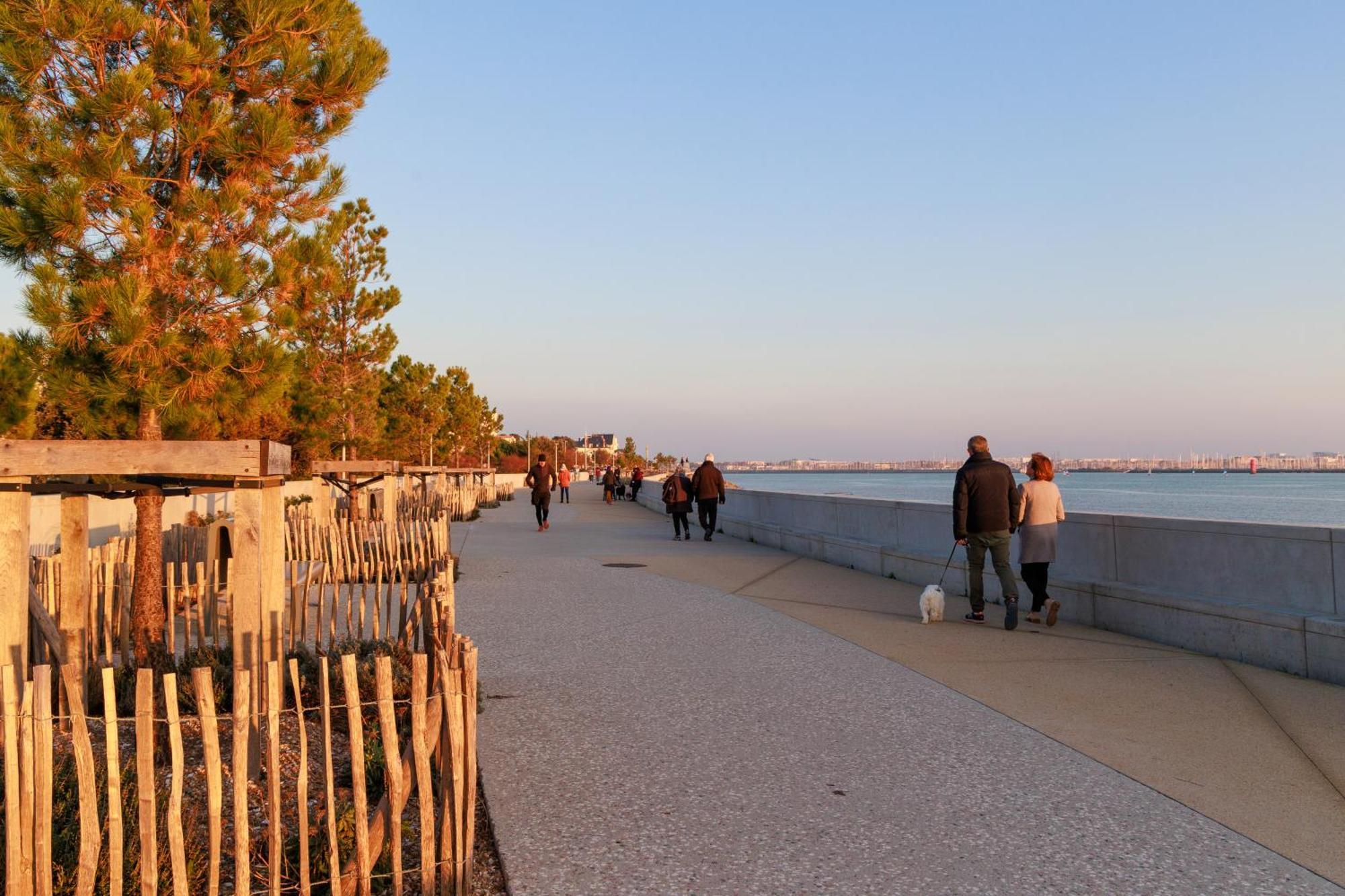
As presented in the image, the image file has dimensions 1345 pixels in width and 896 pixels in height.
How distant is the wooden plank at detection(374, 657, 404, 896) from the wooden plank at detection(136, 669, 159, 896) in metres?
0.72

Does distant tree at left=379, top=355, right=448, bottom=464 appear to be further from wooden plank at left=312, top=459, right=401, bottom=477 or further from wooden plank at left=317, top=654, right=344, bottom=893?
wooden plank at left=317, top=654, right=344, bottom=893

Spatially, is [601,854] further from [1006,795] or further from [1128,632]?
[1128,632]

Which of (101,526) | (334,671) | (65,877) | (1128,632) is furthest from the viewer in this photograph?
(101,526)

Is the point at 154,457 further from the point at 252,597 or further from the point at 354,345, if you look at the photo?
the point at 354,345

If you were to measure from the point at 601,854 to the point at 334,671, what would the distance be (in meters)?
3.46

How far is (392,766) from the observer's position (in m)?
3.59

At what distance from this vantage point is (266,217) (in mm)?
8562

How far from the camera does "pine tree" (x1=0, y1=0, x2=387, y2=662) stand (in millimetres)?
7375

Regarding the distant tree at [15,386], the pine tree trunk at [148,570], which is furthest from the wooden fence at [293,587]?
the distant tree at [15,386]

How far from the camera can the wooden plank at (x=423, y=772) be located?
3602 millimetres

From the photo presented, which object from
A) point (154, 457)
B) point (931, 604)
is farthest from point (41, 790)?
point (931, 604)

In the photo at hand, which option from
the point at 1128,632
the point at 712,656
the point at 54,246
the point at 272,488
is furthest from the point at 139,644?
the point at 1128,632

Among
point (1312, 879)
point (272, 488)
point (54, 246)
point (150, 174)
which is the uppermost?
point (150, 174)

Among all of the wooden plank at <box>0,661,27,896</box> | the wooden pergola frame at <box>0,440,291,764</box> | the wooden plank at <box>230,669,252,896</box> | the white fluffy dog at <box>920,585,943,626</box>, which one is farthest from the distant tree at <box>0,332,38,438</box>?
the white fluffy dog at <box>920,585,943,626</box>
